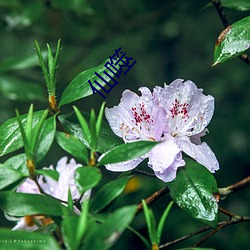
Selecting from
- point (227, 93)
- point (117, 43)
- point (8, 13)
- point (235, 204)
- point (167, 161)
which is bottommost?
point (235, 204)

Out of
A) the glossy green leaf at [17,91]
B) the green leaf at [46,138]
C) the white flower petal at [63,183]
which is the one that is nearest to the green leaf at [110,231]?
the green leaf at [46,138]

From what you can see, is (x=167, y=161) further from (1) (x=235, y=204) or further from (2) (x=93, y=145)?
(1) (x=235, y=204)

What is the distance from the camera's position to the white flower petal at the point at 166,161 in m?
1.16

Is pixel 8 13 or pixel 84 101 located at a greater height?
→ pixel 8 13

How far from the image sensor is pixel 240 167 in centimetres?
290

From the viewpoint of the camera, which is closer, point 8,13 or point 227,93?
point 8,13

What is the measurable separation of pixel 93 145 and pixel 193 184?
0.25 meters

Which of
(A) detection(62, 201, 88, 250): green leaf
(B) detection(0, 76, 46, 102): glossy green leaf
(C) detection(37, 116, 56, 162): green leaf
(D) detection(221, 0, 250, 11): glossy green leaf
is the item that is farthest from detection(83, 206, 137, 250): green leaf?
(B) detection(0, 76, 46, 102): glossy green leaf

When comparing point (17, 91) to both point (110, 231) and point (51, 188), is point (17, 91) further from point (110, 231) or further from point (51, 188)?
point (110, 231)

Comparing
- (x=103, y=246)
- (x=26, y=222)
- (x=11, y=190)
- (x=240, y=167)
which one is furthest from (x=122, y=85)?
(x=103, y=246)

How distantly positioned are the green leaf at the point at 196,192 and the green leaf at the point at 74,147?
20 cm

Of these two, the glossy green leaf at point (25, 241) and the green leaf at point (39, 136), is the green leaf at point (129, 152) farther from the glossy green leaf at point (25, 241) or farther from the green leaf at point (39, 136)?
the glossy green leaf at point (25, 241)

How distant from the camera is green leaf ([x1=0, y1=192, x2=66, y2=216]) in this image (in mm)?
965

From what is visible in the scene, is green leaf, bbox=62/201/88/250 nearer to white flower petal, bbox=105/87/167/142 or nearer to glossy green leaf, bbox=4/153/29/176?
glossy green leaf, bbox=4/153/29/176
